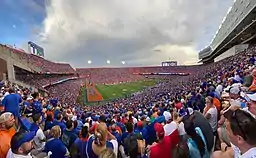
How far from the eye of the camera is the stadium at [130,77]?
60.1 feet

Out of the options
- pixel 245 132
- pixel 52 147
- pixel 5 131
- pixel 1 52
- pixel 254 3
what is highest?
pixel 254 3

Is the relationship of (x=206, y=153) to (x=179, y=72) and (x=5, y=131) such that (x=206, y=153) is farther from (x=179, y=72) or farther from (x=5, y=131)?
(x=179, y=72)

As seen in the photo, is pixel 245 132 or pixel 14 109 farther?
pixel 14 109

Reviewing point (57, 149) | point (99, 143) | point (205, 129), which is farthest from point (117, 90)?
point (205, 129)

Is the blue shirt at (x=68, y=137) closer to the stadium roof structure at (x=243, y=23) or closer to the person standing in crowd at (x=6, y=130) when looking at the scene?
the person standing in crowd at (x=6, y=130)

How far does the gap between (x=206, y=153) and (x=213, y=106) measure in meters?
2.71

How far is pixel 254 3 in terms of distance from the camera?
102ft

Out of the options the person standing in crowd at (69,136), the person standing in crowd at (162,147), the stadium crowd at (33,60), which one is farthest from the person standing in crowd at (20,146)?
the stadium crowd at (33,60)

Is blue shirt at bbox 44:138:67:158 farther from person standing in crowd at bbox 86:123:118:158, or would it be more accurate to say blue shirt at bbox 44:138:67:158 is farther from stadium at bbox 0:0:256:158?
stadium at bbox 0:0:256:158

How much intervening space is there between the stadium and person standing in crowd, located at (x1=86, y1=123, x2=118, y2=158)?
87cm

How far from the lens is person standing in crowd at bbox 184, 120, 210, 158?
142 inches

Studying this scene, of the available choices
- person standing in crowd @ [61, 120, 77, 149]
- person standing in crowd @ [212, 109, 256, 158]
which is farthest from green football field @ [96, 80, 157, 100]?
person standing in crowd @ [212, 109, 256, 158]

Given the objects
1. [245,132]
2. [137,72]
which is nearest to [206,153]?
[245,132]

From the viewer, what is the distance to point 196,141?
12.2ft
